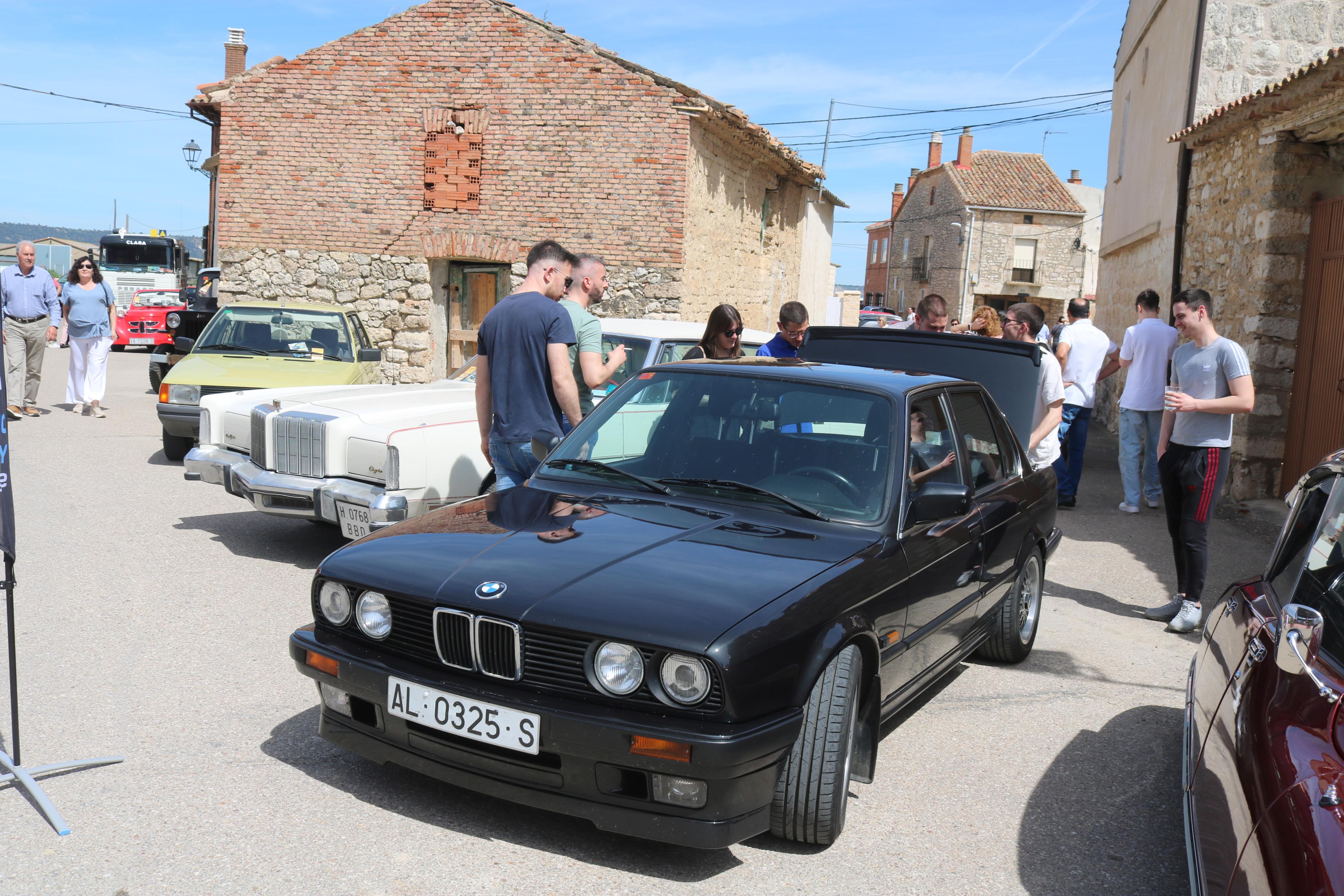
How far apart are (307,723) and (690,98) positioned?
13.0 meters

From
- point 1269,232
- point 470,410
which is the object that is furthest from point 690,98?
point 470,410

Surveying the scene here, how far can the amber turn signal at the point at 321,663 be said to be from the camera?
10.9 feet

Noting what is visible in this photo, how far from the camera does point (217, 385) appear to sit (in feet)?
29.3

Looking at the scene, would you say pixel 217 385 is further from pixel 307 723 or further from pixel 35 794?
pixel 35 794

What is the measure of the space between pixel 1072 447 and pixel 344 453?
6.75 meters

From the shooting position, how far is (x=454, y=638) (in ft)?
10.2

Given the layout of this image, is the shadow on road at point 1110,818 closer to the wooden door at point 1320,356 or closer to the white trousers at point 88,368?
the wooden door at point 1320,356

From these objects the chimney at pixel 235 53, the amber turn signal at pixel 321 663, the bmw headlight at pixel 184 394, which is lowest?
the amber turn signal at pixel 321 663

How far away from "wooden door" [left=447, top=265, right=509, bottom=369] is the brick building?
0.03m

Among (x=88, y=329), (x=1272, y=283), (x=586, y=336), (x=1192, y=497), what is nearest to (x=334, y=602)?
(x=586, y=336)

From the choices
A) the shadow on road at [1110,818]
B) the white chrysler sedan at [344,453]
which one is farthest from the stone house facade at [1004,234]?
the shadow on road at [1110,818]

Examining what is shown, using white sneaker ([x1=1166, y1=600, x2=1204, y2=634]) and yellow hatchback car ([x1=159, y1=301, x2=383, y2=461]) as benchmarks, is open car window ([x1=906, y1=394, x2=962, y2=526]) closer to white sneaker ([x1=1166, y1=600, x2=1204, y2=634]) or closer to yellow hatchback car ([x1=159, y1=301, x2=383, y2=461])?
white sneaker ([x1=1166, y1=600, x2=1204, y2=634])

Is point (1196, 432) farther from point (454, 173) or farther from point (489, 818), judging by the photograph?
point (454, 173)

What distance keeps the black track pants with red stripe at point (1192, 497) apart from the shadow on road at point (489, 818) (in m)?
3.77
